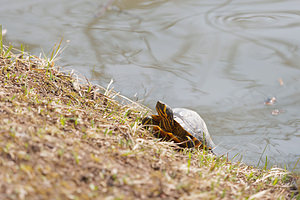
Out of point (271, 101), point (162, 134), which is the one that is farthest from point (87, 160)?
point (271, 101)

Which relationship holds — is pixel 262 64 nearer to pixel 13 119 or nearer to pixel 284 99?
pixel 284 99

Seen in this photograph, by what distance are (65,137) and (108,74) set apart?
2554 mm

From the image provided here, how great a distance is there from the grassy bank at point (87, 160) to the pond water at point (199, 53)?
103 cm

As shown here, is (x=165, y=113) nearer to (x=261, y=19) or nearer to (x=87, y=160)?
(x=87, y=160)

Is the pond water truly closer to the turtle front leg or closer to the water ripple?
the water ripple

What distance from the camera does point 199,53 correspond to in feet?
17.2

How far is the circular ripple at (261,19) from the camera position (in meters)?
5.68

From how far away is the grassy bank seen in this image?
162cm

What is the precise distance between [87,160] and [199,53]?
149 inches

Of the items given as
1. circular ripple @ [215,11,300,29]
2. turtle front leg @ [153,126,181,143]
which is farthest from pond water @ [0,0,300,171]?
turtle front leg @ [153,126,181,143]

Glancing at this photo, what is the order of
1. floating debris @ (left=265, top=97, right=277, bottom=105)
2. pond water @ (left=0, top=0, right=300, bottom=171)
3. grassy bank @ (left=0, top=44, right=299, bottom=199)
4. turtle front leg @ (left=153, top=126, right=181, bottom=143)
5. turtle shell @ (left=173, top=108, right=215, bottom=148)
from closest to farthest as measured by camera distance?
grassy bank @ (left=0, top=44, right=299, bottom=199) → turtle front leg @ (left=153, top=126, right=181, bottom=143) → turtle shell @ (left=173, top=108, right=215, bottom=148) → pond water @ (left=0, top=0, right=300, bottom=171) → floating debris @ (left=265, top=97, right=277, bottom=105)

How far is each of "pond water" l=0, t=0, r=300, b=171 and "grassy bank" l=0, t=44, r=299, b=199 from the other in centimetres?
103

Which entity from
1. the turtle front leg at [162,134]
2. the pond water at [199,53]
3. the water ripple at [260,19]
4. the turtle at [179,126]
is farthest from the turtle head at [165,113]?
the water ripple at [260,19]

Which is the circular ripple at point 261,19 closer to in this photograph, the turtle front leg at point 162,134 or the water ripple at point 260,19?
the water ripple at point 260,19
